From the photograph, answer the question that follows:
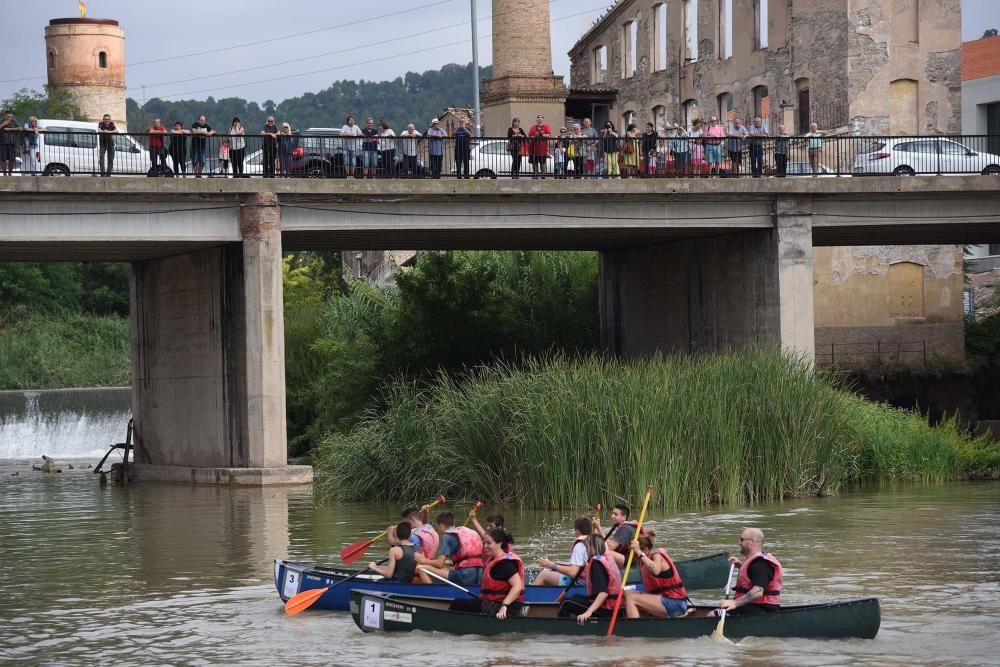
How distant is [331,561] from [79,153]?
1547 centimetres

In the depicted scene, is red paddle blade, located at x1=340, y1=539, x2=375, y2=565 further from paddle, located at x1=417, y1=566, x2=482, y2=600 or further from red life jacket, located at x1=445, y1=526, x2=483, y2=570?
paddle, located at x1=417, y1=566, x2=482, y2=600

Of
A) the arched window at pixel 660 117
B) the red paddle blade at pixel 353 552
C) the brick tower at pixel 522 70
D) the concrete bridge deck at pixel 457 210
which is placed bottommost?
the red paddle blade at pixel 353 552

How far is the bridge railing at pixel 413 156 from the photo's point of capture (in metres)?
Result: 31.4

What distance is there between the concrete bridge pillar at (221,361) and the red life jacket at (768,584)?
17.2 metres

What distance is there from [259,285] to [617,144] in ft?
29.3

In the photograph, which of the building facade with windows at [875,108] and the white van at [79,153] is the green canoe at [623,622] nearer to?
the white van at [79,153]

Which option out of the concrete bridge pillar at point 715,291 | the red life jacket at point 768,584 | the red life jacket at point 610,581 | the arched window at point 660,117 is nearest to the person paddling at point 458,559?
the red life jacket at point 610,581

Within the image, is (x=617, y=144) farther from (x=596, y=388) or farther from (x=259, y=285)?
(x=596, y=388)

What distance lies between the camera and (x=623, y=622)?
14977 mm

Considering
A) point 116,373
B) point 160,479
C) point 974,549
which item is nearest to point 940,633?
point 974,549

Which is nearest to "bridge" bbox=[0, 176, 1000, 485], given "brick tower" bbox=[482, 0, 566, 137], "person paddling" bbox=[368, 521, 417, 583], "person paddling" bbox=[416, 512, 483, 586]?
"person paddling" bbox=[416, 512, 483, 586]

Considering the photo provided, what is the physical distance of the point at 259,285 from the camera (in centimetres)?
3114

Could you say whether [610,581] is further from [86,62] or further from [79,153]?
[86,62]

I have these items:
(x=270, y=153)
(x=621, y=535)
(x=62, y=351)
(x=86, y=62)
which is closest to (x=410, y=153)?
(x=270, y=153)
